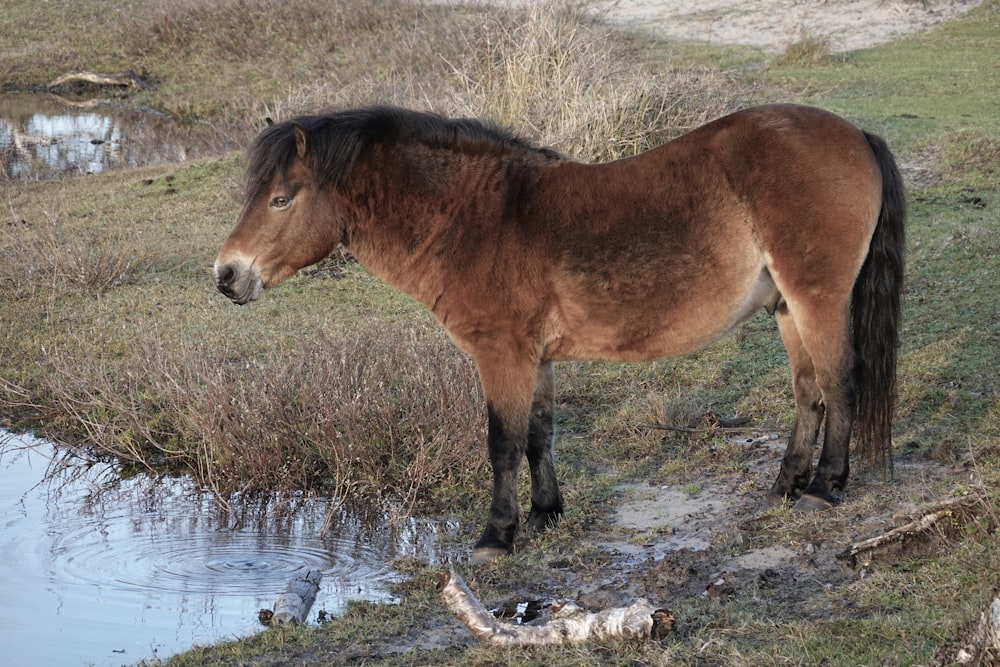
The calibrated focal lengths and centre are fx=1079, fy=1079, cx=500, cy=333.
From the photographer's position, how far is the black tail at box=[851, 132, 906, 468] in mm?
4980

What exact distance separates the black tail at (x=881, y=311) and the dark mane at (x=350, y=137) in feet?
5.06

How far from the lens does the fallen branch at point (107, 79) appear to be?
70.3ft

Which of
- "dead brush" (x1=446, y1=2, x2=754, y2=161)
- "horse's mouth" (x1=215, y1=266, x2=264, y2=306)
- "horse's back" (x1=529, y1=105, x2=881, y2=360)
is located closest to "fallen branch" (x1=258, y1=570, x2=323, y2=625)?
"horse's mouth" (x1=215, y1=266, x2=264, y2=306)

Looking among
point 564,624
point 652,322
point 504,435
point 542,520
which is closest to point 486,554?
point 542,520

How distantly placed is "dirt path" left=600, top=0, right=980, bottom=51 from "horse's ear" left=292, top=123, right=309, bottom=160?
1551cm

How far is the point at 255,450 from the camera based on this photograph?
6.07m

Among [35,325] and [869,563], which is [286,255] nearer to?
[869,563]

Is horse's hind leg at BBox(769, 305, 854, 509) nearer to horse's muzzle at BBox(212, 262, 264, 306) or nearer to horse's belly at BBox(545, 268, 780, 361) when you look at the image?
horse's belly at BBox(545, 268, 780, 361)

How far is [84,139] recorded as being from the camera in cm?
1747

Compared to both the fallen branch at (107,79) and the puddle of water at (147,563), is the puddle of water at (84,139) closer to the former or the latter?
the fallen branch at (107,79)

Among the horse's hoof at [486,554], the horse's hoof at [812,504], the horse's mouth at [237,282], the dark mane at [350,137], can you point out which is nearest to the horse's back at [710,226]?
the dark mane at [350,137]

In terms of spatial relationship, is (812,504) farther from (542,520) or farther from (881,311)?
(542,520)

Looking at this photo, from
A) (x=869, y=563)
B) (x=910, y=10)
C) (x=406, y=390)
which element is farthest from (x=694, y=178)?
(x=910, y=10)

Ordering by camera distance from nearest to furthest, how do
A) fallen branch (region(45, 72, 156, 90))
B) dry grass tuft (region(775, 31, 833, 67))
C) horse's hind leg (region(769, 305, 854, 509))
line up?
1. horse's hind leg (region(769, 305, 854, 509))
2. dry grass tuft (region(775, 31, 833, 67))
3. fallen branch (region(45, 72, 156, 90))
